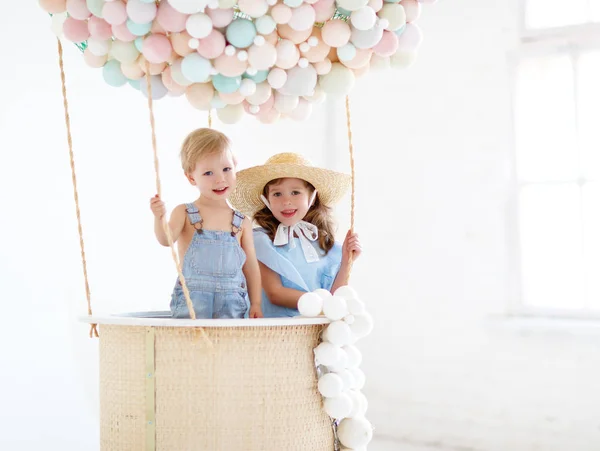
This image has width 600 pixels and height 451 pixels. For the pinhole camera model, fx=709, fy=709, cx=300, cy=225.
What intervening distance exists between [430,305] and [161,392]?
74.9 inches

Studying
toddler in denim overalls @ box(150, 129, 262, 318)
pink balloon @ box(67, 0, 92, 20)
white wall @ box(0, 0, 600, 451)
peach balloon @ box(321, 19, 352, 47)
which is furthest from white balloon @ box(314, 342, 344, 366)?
white wall @ box(0, 0, 600, 451)

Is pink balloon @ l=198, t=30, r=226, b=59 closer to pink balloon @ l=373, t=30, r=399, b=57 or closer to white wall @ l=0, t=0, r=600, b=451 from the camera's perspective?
pink balloon @ l=373, t=30, r=399, b=57

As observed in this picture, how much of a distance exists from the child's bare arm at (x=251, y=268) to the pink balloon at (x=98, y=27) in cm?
60

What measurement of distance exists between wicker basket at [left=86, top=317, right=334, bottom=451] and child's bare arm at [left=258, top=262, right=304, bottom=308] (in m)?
0.40

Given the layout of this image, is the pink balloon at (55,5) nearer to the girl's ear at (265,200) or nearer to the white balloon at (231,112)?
the white balloon at (231,112)

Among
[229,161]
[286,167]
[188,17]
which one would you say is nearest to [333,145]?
[286,167]

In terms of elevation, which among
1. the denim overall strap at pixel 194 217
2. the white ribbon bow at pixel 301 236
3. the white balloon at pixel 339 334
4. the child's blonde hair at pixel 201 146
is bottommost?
the white balloon at pixel 339 334

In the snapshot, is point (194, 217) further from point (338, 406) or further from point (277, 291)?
point (338, 406)

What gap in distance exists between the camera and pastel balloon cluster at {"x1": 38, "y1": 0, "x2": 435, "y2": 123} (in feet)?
4.70

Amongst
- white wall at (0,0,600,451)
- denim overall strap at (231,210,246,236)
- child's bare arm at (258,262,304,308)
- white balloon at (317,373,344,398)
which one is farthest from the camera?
white wall at (0,0,600,451)

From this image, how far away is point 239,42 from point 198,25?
10cm

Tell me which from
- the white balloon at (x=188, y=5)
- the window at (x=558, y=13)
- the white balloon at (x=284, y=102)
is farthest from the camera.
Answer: the window at (x=558, y=13)

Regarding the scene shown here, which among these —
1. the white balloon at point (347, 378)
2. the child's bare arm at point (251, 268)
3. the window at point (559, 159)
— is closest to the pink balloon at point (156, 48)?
the child's bare arm at point (251, 268)

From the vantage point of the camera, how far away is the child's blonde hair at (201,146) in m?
1.81
